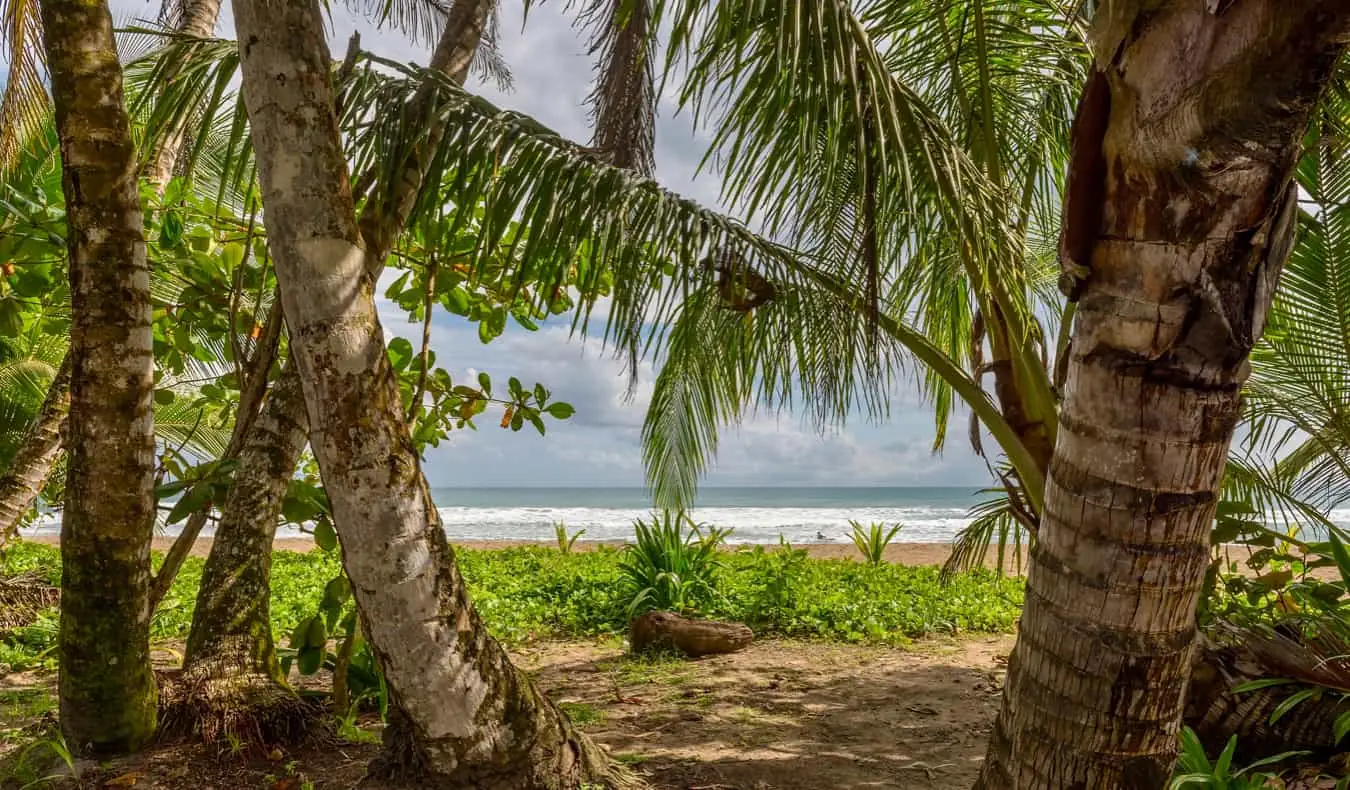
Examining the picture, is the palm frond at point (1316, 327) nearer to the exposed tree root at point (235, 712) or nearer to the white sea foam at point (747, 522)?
the exposed tree root at point (235, 712)

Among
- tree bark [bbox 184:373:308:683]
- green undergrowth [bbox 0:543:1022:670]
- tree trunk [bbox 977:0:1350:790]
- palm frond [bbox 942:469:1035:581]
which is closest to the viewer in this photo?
tree trunk [bbox 977:0:1350:790]

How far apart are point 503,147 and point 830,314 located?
4.72ft

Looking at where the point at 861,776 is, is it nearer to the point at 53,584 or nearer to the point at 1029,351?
the point at 1029,351

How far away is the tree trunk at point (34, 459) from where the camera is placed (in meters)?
3.58

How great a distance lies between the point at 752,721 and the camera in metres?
3.33

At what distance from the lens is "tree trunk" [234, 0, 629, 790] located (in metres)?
1.87

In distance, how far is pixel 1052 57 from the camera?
3.75 m

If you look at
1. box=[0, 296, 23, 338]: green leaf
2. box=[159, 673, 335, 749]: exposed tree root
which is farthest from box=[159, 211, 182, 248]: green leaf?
box=[159, 673, 335, 749]: exposed tree root

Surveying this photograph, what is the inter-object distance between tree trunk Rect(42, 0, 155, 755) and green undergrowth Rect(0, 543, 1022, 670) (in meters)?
2.14

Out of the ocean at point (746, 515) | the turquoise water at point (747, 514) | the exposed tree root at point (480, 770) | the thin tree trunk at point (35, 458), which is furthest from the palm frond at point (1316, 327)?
the ocean at point (746, 515)

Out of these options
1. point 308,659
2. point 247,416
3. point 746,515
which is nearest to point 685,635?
point 308,659

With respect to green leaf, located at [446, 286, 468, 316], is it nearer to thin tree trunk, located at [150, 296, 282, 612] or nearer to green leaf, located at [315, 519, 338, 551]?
thin tree trunk, located at [150, 296, 282, 612]

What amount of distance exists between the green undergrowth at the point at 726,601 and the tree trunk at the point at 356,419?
3.08 m

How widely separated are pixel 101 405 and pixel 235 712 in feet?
3.10
